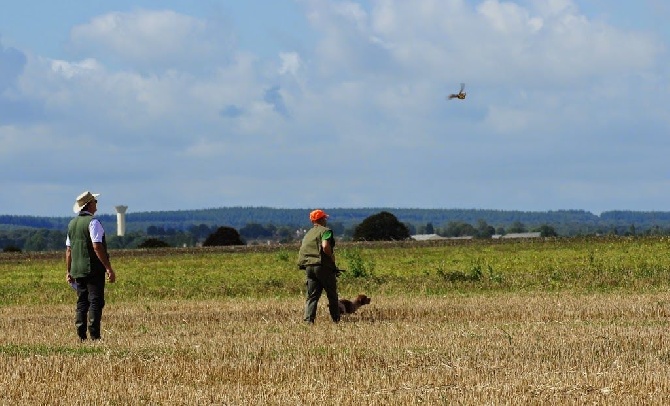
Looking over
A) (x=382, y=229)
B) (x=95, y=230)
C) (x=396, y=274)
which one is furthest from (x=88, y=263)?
(x=382, y=229)

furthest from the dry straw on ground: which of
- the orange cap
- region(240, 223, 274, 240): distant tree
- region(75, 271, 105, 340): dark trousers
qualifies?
region(240, 223, 274, 240): distant tree

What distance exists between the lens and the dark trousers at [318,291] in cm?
1798

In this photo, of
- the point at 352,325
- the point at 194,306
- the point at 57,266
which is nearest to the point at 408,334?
the point at 352,325

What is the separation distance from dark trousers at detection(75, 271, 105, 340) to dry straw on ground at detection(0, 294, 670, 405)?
44 cm

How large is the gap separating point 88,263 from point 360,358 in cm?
477

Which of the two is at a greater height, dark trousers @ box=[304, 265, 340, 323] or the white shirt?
the white shirt

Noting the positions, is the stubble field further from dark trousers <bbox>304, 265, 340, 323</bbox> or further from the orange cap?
the orange cap

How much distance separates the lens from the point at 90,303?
52.2 ft

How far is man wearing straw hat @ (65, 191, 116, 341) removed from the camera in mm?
15875

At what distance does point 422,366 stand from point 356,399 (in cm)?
221

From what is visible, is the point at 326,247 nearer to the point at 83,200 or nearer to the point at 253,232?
the point at 83,200

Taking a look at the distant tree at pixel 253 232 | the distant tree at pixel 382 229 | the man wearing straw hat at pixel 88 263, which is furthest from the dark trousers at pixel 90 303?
the distant tree at pixel 253 232

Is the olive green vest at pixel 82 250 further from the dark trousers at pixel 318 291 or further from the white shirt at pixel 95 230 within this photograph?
the dark trousers at pixel 318 291

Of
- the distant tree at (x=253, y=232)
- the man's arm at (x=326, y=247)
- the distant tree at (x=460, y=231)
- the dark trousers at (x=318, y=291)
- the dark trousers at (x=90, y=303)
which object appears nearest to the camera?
the dark trousers at (x=90, y=303)
